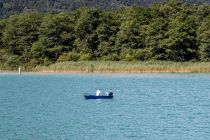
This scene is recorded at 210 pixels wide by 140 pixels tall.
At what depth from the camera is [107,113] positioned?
31609 mm

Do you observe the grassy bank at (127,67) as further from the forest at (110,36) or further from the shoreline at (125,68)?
the forest at (110,36)

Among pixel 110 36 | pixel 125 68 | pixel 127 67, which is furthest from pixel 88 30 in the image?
pixel 127 67

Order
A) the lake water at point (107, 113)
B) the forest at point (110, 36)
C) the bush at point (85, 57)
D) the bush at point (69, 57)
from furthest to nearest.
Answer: the bush at point (69, 57) < the bush at point (85, 57) < the forest at point (110, 36) < the lake water at point (107, 113)

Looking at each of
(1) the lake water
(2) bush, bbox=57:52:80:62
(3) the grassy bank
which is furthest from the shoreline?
(1) the lake water

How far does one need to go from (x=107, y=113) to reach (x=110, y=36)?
54672mm

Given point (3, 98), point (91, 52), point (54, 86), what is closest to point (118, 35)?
point (91, 52)

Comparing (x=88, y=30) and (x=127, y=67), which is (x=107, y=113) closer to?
(x=127, y=67)

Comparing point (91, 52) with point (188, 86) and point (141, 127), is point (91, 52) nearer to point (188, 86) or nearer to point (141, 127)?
point (188, 86)

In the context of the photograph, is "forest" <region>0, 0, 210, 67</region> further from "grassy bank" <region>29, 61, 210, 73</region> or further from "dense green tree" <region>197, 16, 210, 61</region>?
"grassy bank" <region>29, 61, 210, 73</region>

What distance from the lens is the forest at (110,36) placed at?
79.8 metres

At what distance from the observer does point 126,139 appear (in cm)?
2328

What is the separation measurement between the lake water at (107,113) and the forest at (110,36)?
28.6 metres

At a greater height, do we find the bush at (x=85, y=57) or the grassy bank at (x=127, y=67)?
the bush at (x=85, y=57)

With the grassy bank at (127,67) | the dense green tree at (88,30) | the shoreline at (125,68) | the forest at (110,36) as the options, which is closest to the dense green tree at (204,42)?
the forest at (110,36)
